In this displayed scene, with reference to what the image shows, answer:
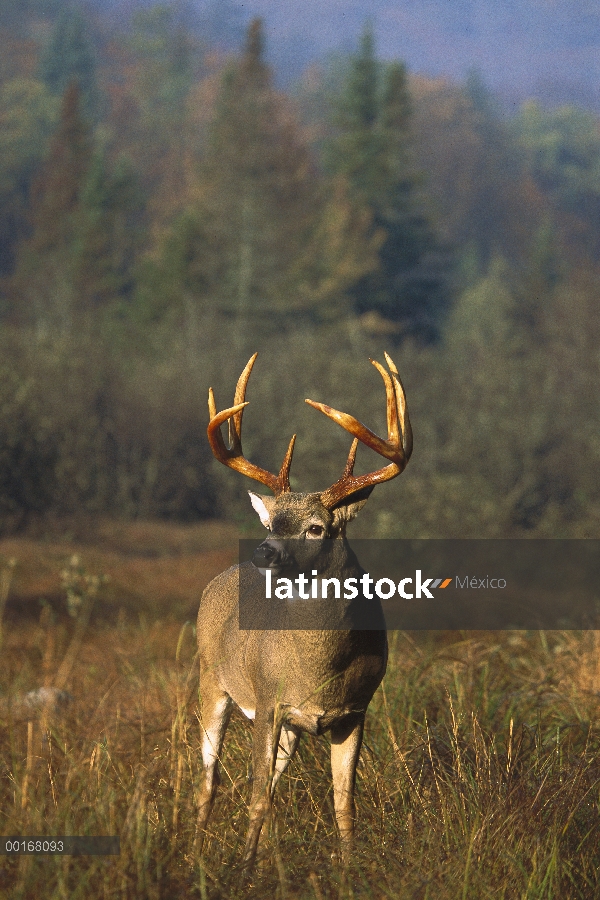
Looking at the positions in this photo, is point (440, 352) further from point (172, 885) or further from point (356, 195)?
point (172, 885)

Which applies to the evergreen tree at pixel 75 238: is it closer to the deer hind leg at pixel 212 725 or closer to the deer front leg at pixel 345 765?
the deer hind leg at pixel 212 725

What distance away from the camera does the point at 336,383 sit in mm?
24250

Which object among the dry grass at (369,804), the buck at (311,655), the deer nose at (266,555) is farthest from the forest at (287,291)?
the deer nose at (266,555)

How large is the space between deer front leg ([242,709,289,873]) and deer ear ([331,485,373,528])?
725 millimetres

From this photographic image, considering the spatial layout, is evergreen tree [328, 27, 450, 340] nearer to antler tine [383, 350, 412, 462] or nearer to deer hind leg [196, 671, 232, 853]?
deer hind leg [196, 671, 232, 853]

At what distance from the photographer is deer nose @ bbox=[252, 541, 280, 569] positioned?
4082mm

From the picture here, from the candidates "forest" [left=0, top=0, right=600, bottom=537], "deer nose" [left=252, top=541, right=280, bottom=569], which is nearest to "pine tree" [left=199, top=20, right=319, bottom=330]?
"forest" [left=0, top=0, right=600, bottom=537]

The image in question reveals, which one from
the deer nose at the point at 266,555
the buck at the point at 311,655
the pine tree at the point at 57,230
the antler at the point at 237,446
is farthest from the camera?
the pine tree at the point at 57,230

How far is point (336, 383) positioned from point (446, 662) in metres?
17.0

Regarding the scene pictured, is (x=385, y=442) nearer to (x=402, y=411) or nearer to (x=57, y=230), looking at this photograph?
(x=402, y=411)

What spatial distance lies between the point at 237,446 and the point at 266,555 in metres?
0.83

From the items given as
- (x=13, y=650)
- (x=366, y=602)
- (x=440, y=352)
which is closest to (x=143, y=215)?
(x=440, y=352)

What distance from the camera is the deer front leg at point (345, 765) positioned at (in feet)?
14.5

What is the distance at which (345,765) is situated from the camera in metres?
4.44
